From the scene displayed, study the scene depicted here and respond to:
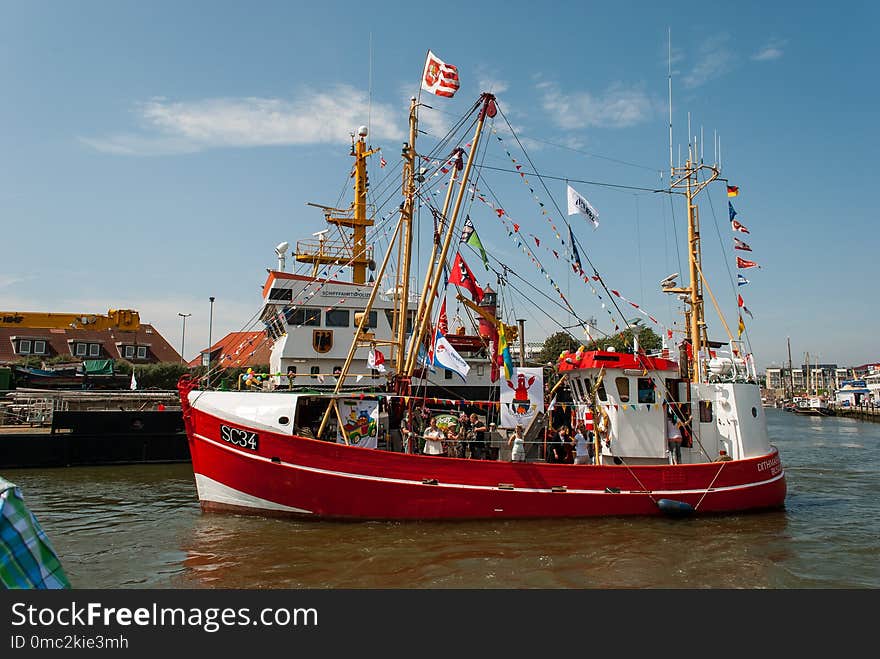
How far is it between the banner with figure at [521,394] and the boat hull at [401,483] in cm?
152

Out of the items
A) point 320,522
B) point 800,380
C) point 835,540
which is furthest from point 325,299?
point 800,380

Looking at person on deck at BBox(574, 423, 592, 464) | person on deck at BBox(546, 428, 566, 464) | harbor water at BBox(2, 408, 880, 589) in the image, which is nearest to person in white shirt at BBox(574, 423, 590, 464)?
person on deck at BBox(574, 423, 592, 464)

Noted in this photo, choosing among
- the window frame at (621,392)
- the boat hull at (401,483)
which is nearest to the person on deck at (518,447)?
the boat hull at (401,483)

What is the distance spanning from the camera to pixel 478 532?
493 inches

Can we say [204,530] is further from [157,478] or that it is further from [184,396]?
[157,478]

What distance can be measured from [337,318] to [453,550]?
1200 centimetres

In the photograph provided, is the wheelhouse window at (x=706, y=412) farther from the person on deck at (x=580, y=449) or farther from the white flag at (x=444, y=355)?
the white flag at (x=444, y=355)

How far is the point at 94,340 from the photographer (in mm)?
43250

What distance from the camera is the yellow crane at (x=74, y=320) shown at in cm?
3719

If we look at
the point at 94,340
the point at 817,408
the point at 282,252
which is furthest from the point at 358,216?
the point at 817,408

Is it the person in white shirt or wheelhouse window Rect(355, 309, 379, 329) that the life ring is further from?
wheelhouse window Rect(355, 309, 379, 329)

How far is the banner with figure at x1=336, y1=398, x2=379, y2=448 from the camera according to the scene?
13484mm

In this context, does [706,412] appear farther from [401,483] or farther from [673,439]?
[401,483]
